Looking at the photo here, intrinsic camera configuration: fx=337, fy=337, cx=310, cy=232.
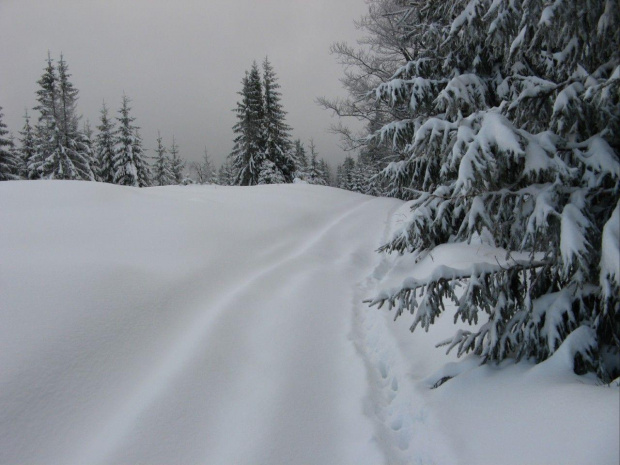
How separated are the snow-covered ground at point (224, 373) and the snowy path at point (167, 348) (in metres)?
0.02

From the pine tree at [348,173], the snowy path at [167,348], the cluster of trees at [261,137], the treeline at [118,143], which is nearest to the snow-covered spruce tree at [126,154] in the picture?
the treeline at [118,143]

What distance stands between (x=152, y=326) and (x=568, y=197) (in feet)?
16.2

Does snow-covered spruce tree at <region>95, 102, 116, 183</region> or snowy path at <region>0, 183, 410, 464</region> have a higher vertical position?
snow-covered spruce tree at <region>95, 102, 116, 183</region>

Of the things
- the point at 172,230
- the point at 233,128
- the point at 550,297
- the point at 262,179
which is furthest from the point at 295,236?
the point at 233,128

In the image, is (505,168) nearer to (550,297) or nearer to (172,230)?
(550,297)

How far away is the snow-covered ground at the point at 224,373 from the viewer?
2.64m

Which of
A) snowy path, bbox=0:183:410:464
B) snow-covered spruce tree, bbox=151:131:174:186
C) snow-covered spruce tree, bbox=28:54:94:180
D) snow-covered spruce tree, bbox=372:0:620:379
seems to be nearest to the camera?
snow-covered spruce tree, bbox=372:0:620:379

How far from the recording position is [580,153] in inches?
103

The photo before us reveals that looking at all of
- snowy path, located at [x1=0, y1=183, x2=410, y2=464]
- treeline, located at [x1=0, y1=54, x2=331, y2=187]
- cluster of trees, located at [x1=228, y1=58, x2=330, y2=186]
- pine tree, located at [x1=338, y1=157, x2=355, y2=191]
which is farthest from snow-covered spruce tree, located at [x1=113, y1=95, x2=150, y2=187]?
pine tree, located at [x1=338, y1=157, x2=355, y2=191]

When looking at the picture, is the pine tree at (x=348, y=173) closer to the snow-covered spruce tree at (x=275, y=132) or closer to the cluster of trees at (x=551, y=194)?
the snow-covered spruce tree at (x=275, y=132)

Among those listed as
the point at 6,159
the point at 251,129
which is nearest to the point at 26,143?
the point at 6,159

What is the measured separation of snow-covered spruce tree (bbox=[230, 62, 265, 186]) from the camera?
27.3m

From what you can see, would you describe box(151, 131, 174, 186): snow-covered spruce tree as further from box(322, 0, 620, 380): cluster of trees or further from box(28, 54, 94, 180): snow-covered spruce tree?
box(322, 0, 620, 380): cluster of trees

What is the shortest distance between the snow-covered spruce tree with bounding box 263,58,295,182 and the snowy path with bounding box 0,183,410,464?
67.9 ft
